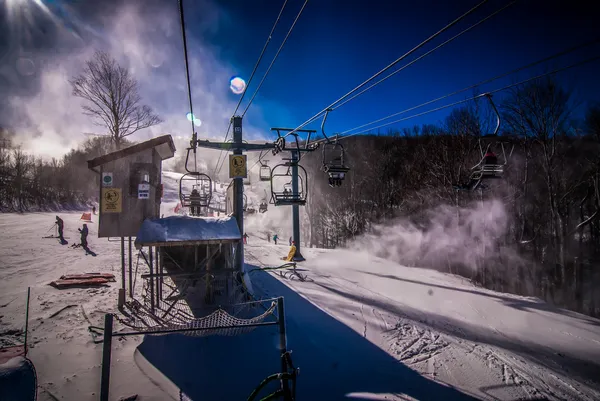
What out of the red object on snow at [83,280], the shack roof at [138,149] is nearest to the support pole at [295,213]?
the shack roof at [138,149]

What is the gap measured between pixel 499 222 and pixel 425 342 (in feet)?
53.3

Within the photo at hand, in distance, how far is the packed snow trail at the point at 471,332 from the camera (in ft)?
21.4

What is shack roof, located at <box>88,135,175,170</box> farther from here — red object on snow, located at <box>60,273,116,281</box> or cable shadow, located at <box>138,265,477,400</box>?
cable shadow, located at <box>138,265,477,400</box>

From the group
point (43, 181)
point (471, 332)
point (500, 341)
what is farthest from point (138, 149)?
point (43, 181)

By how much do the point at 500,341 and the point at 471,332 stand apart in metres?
0.79

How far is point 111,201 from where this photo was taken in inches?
360

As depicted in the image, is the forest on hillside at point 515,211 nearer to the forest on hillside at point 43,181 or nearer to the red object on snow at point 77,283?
the red object on snow at point 77,283

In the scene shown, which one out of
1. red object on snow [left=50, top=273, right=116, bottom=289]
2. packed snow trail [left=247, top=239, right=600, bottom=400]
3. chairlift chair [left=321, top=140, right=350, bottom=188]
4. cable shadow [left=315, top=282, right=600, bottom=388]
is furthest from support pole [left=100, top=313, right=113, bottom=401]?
red object on snow [left=50, top=273, right=116, bottom=289]

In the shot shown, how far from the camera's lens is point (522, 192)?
19.0 meters

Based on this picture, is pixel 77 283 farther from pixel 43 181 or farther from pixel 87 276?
pixel 43 181

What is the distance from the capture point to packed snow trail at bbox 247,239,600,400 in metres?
6.51

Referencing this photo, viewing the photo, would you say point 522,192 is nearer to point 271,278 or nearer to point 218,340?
point 271,278

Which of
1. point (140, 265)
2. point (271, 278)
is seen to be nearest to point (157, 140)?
point (271, 278)

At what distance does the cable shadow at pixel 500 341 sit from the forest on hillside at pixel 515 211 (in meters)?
9.00
